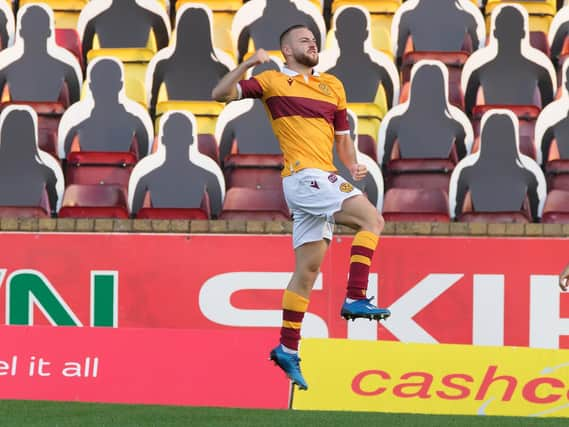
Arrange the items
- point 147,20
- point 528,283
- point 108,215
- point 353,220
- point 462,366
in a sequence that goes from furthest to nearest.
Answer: point 147,20 → point 108,215 → point 528,283 → point 462,366 → point 353,220

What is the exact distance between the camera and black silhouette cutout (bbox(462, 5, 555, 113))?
959 centimetres

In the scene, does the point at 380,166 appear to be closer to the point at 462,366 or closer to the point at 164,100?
the point at 164,100

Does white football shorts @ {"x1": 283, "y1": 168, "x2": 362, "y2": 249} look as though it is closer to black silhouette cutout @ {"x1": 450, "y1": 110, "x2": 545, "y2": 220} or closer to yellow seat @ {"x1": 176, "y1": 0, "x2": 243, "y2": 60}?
black silhouette cutout @ {"x1": 450, "y1": 110, "x2": 545, "y2": 220}

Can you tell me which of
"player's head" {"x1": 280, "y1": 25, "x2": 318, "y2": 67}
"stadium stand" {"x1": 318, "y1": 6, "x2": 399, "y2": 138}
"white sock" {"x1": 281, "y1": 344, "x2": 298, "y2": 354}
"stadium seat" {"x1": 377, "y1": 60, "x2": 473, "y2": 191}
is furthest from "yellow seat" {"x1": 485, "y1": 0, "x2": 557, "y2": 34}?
"white sock" {"x1": 281, "y1": 344, "x2": 298, "y2": 354}

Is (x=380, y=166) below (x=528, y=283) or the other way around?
the other way around

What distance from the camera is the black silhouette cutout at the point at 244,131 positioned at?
9.12 meters

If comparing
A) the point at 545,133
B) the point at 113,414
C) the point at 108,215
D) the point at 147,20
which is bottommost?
the point at 113,414

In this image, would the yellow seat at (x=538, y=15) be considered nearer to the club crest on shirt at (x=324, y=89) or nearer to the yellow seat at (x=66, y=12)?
the yellow seat at (x=66, y=12)

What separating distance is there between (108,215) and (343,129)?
9.73 feet

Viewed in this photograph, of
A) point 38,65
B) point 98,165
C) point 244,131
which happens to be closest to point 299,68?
point 244,131

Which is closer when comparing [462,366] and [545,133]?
[462,366]

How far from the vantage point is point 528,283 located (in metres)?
7.77

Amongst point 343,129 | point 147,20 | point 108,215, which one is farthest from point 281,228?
point 147,20

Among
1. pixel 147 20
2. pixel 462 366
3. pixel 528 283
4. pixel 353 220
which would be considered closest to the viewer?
pixel 353 220
